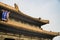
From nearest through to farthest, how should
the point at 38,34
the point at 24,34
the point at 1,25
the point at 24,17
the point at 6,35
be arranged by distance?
the point at 1,25, the point at 6,35, the point at 24,34, the point at 38,34, the point at 24,17

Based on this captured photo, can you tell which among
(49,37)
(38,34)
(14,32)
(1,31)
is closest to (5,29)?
(1,31)

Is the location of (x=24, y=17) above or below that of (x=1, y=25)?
above

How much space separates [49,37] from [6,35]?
256 inches

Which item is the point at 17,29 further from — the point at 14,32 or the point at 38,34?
the point at 38,34

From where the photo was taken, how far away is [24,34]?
1265 centimetres

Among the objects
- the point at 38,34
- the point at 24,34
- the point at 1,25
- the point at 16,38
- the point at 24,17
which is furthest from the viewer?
the point at 24,17

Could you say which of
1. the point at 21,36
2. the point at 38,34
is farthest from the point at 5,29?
the point at 38,34

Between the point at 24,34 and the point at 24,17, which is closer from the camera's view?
the point at 24,34

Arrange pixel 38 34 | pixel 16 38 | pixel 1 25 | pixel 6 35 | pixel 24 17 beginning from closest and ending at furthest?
pixel 1 25, pixel 6 35, pixel 16 38, pixel 38 34, pixel 24 17

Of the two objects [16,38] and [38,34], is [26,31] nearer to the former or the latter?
[16,38]

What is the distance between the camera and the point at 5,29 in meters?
10.8

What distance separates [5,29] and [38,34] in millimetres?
4418

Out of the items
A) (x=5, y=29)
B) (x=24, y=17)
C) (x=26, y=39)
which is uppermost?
(x=24, y=17)

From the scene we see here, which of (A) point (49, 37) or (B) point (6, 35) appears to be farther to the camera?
(A) point (49, 37)
